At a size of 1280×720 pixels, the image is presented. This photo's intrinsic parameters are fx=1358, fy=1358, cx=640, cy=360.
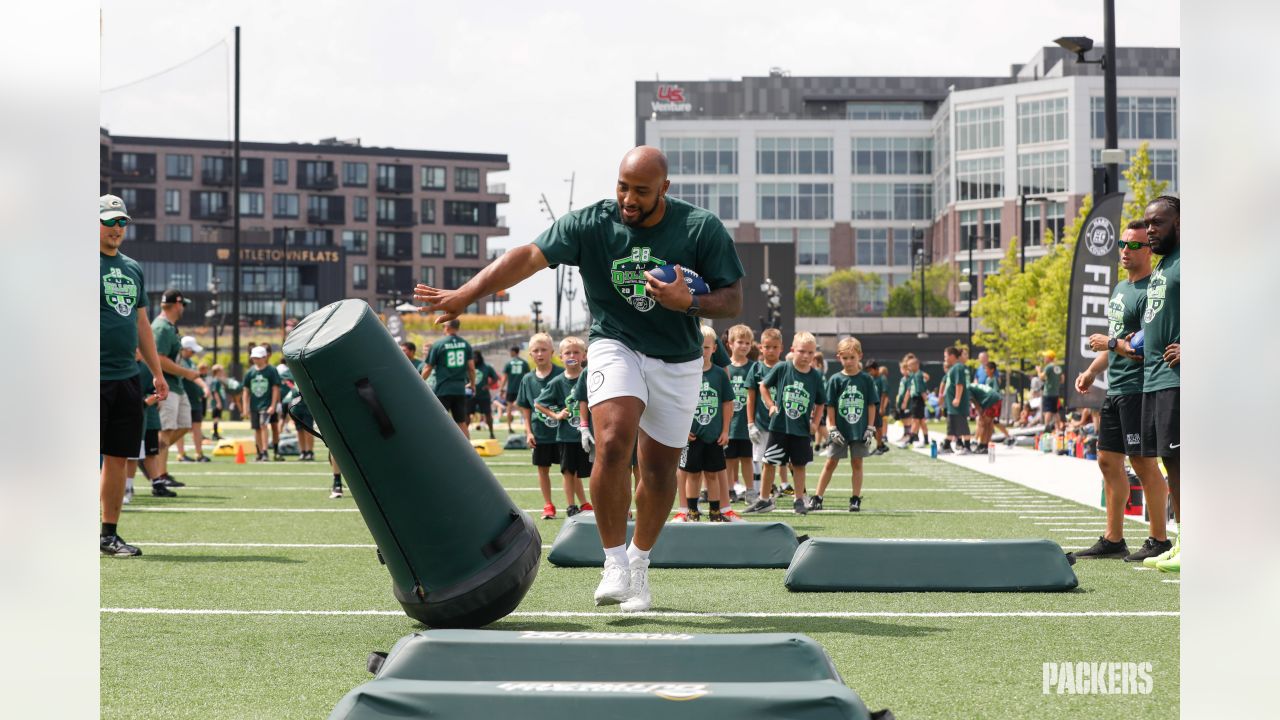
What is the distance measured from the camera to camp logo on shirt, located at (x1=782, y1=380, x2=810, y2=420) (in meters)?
12.1

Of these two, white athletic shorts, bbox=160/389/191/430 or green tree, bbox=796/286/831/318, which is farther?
green tree, bbox=796/286/831/318

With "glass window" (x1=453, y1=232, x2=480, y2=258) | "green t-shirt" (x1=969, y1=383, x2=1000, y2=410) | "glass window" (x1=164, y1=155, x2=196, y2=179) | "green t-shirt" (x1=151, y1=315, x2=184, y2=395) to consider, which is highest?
"glass window" (x1=164, y1=155, x2=196, y2=179)

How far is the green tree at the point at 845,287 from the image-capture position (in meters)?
97.4

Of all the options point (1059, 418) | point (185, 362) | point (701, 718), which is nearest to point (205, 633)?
point (701, 718)

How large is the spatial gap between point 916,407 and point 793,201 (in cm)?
7290

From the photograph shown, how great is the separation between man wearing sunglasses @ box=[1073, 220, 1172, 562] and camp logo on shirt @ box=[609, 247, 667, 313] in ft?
10.5

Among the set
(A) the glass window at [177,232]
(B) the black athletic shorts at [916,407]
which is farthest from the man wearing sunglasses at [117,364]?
(A) the glass window at [177,232]

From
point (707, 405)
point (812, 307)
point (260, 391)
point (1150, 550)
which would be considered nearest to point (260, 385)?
point (260, 391)

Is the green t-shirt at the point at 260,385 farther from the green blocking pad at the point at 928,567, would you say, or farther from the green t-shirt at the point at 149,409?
the green blocking pad at the point at 928,567

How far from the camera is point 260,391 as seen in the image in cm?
2120

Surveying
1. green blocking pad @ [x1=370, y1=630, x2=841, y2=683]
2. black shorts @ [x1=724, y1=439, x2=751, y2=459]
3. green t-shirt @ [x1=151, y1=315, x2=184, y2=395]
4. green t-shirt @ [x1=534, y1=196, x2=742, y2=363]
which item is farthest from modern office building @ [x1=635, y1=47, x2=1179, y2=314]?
green blocking pad @ [x1=370, y1=630, x2=841, y2=683]

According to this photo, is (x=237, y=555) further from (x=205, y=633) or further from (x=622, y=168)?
(x=622, y=168)

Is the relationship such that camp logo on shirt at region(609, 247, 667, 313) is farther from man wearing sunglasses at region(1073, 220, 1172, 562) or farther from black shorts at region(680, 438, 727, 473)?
black shorts at region(680, 438, 727, 473)

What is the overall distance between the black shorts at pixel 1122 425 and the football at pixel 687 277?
3388 mm
